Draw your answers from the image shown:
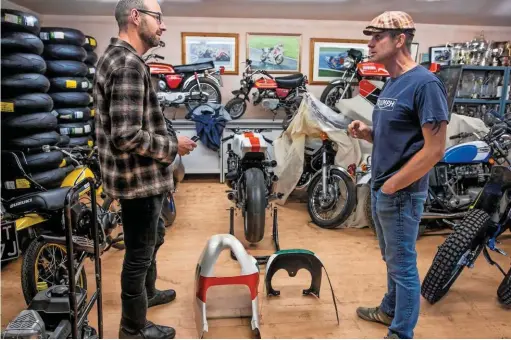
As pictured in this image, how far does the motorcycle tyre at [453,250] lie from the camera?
233 centimetres

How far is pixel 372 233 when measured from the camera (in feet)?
11.9

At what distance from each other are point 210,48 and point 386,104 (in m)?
4.45

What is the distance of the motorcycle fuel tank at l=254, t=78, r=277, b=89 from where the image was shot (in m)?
5.55

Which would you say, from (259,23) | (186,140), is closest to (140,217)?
(186,140)

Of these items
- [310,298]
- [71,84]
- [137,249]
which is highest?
[71,84]

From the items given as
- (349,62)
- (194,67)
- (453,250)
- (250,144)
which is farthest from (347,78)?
(453,250)

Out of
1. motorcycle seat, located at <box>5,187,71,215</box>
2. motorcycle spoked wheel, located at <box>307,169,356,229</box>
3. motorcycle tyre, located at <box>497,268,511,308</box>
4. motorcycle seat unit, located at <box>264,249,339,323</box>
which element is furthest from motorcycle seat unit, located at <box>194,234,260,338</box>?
motorcycle spoked wheel, located at <box>307,169,356,229</box>

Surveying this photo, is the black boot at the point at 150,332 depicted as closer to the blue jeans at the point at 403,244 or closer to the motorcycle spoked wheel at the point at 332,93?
the blue jeans at the point at 403,244

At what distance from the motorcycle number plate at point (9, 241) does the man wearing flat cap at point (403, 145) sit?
199 centimetres

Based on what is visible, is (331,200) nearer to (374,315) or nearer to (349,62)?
(374,315)

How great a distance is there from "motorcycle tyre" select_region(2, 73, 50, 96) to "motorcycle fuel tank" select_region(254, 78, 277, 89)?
2.96m

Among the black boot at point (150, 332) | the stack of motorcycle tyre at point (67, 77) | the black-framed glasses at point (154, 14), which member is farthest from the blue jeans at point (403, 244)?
the stack of motorcycle tyre at point (67, 77)

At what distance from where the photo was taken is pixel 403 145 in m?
1.73

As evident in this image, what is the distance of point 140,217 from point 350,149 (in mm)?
2458
